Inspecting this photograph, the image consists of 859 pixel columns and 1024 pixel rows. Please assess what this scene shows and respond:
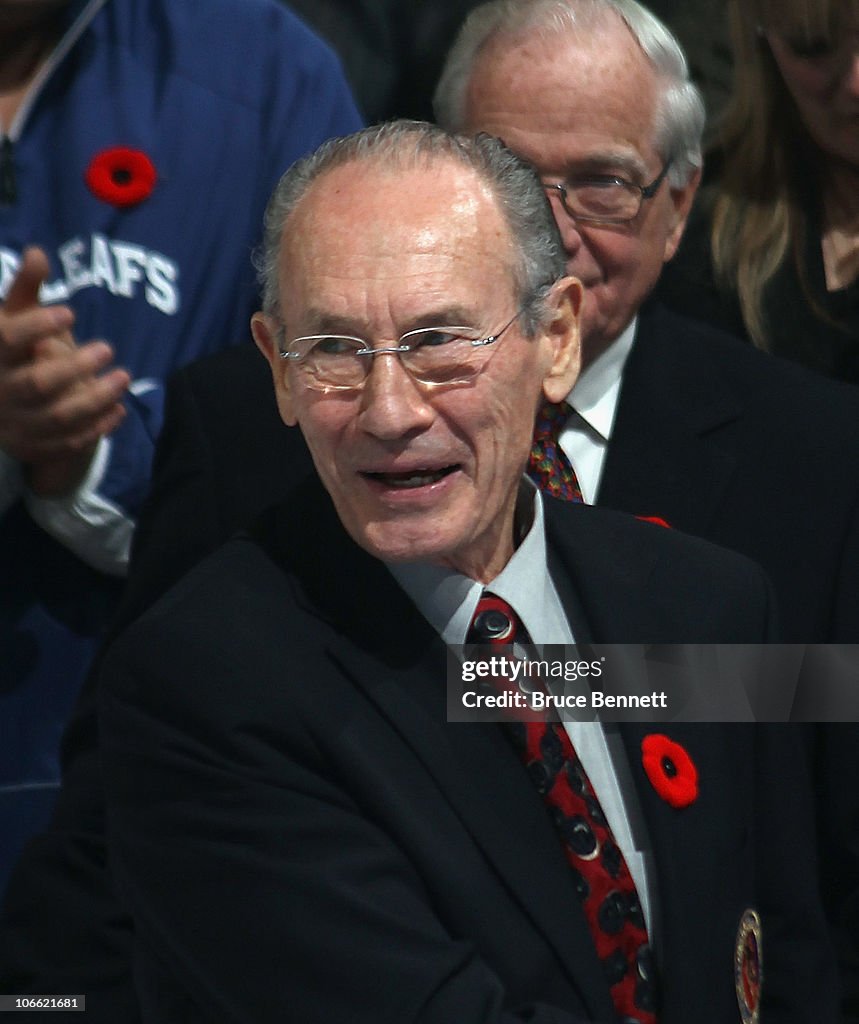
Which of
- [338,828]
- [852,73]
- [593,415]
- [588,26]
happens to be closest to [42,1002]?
[338,828]

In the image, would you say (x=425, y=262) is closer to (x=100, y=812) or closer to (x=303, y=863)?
(x=303, y=863)

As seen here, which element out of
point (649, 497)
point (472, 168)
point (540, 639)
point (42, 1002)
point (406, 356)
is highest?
point (472, 168)

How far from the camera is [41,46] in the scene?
2.24 meters

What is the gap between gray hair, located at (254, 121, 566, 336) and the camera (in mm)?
1604

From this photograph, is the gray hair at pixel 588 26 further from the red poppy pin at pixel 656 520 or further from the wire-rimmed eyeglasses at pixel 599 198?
the red poppy pin at pixel 656 520

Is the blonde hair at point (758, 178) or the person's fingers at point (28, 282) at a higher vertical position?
the person's fingers at point (28, 282)

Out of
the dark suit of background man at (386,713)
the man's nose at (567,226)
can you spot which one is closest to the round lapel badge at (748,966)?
the dark suit of background man at (386,713)

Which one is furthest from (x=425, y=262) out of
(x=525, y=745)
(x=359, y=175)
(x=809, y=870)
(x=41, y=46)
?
(x=41, y=46)

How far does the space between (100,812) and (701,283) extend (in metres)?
1.21

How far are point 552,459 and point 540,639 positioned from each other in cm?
44

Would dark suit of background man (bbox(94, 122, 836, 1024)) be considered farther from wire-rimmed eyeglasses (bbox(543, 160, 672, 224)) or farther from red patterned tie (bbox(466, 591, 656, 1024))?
wire-rimmed eyeglasses (bbox(543, 160, 672, 224))

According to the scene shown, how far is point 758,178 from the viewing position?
2.44 metres

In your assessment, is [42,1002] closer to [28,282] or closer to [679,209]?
[28,282]

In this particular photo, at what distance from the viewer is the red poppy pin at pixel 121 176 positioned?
2.20m
